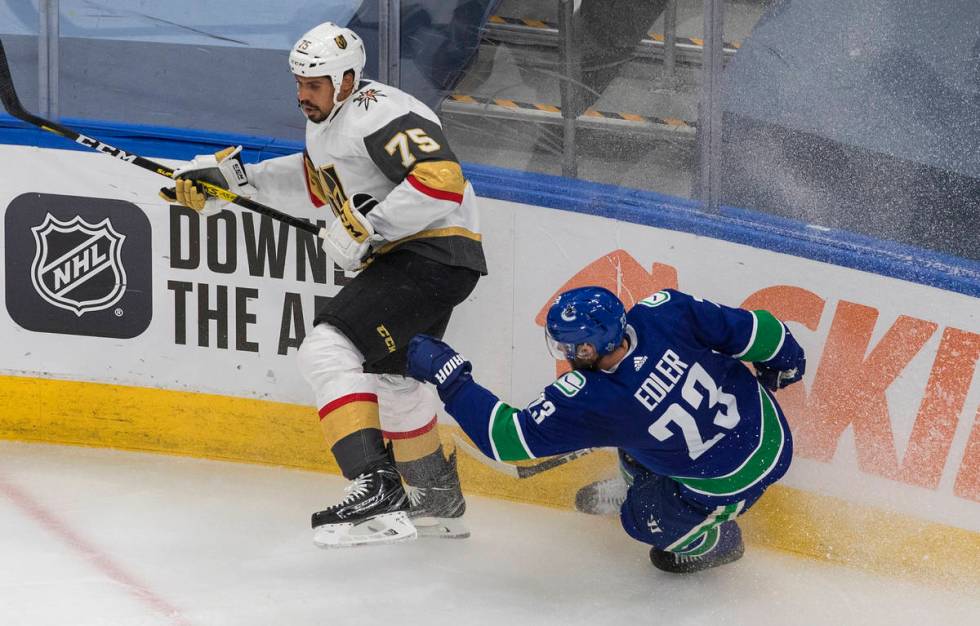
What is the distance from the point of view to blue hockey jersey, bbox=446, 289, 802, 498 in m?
2.64

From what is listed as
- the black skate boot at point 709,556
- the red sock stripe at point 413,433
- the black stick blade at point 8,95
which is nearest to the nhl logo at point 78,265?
the black stick blade at point 8,95

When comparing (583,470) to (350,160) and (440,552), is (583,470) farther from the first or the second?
(350,160)

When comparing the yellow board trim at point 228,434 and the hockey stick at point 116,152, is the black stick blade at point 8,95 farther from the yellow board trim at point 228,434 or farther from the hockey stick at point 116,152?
the yellow board trim at point 228,434

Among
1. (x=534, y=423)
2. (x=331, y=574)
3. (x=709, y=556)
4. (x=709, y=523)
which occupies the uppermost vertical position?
(x=534, y=423)

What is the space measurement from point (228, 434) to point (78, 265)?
25.5 inches

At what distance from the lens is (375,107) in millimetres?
2979

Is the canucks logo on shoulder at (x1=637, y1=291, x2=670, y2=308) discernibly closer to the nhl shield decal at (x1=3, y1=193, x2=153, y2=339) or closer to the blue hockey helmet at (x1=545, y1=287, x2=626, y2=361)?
the blue hockey helmet at (x1=545, y1=287, x2=626, y2=361)

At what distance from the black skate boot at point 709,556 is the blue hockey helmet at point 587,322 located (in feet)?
2.18

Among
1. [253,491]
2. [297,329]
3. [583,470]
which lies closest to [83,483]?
[253,491]

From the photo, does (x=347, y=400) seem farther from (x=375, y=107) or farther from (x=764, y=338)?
(x=764, y=338)

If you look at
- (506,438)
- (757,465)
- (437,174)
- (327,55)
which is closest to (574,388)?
(506,438)

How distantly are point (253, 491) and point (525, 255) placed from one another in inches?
38.8

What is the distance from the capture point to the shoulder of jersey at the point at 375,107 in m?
2.96

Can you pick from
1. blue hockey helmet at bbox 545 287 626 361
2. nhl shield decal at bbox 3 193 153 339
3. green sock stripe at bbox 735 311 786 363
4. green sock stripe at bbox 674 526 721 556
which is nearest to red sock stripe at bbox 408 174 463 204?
blue hockey helmet at bbox 545 287 626 361
